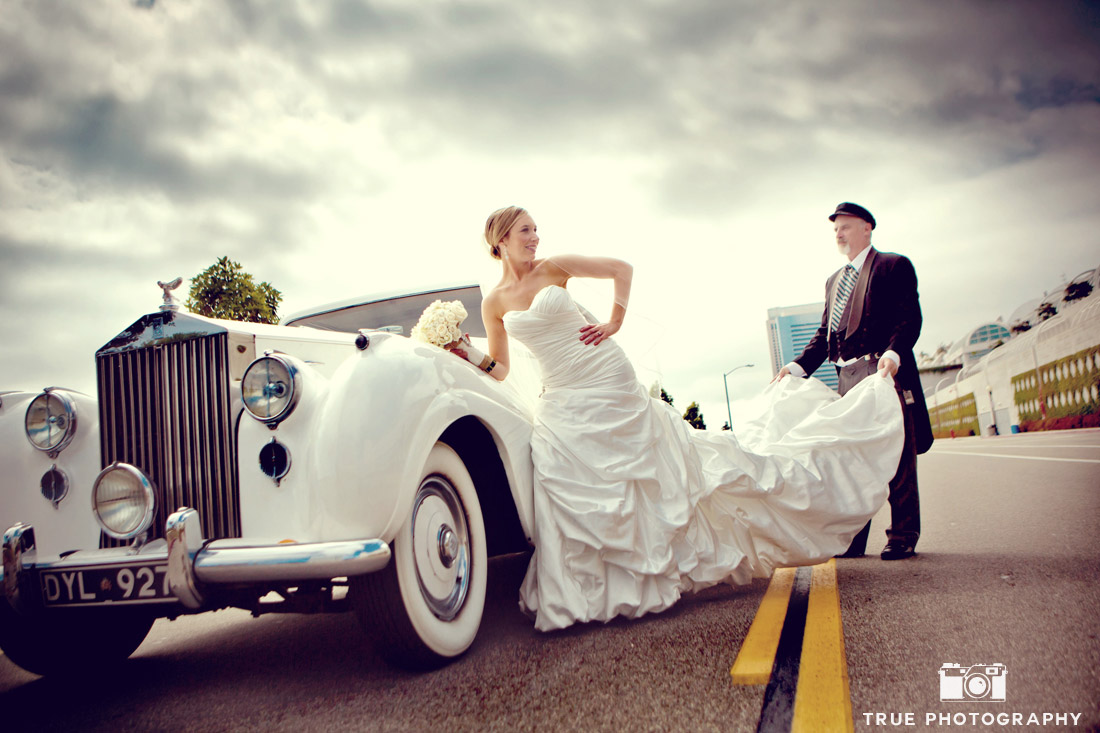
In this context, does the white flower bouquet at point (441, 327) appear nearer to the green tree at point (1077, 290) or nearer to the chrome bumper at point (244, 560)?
the chrome bumper at point (244, 560)

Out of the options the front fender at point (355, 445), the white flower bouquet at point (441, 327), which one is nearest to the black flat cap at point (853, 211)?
the white flower bouquet at point (441, 327)

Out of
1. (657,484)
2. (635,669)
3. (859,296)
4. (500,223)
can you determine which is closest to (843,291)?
(859,296)

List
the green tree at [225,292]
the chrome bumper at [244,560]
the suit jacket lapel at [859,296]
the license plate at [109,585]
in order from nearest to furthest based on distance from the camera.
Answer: the chrome bumper at [244,560] < the license plate at [109,585] < the suit jacket lapel at [859,296] < the green tree at [225,292]

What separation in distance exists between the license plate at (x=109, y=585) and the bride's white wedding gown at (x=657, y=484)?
145 centimetres

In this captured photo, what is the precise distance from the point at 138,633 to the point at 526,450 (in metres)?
1.91

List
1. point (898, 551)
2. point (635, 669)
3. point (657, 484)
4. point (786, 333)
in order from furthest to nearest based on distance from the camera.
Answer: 1. point (786, 333)
2. point (898, 551)
3. point (657, 484)
4. point (635, 669)

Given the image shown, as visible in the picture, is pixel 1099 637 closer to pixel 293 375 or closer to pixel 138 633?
pixel 293 375

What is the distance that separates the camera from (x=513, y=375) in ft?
12.3

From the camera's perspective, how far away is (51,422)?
2.68 m

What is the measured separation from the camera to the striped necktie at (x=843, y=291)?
4.20m

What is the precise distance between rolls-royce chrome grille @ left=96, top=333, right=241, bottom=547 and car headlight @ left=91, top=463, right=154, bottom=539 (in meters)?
0.09

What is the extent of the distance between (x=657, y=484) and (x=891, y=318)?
76.2 inches

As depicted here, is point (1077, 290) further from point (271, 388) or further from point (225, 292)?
point (271, 388)

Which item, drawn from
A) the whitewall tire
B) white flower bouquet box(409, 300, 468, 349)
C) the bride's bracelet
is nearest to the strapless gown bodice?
the bride's bracelet
